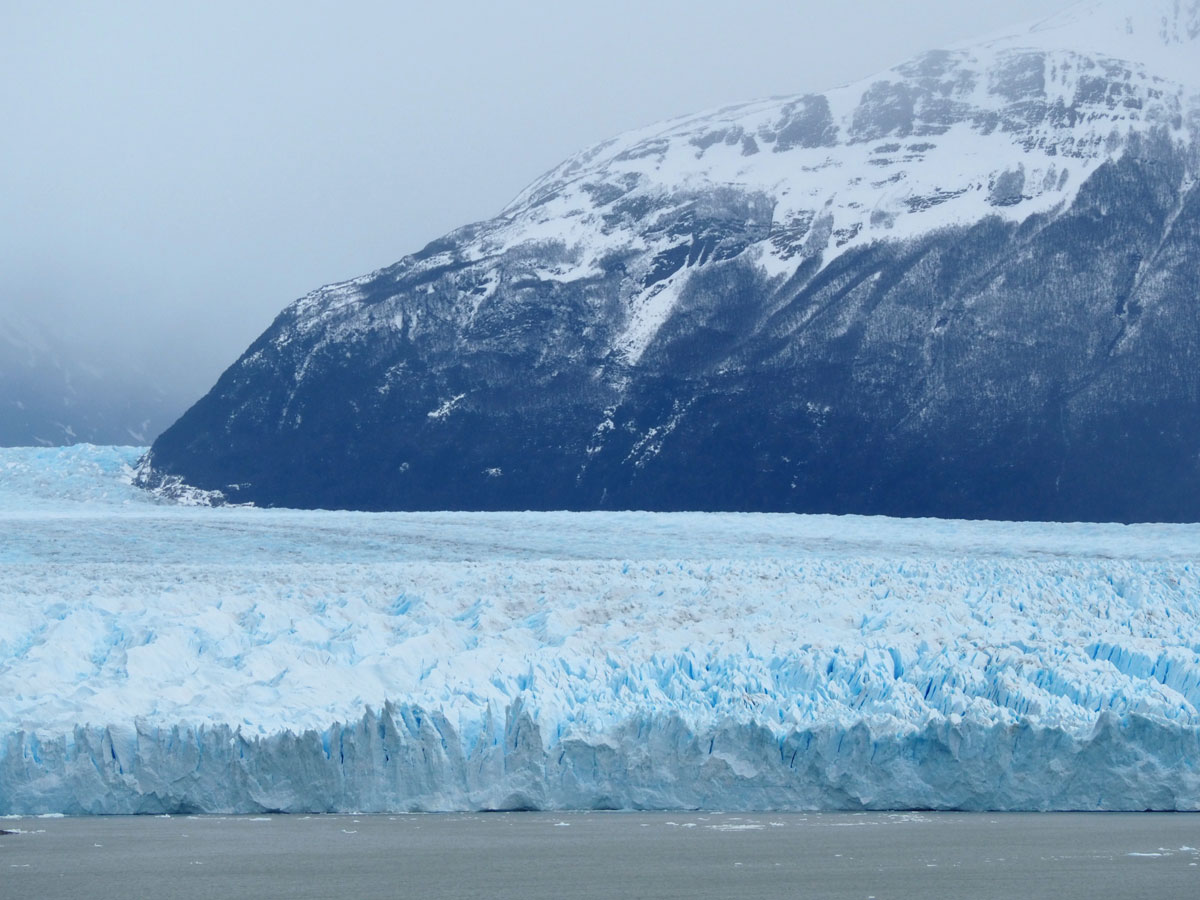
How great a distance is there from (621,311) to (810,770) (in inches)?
996

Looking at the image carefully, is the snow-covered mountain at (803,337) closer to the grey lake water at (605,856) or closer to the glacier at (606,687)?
the glacier at (606,687)

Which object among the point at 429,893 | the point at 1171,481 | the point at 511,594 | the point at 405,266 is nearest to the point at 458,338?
the point at 405,266

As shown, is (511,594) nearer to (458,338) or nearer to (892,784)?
(892,784)

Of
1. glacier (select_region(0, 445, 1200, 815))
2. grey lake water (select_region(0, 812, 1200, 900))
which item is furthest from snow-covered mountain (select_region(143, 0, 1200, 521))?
grey lake water (select_region(0, 812, 1200, 900))

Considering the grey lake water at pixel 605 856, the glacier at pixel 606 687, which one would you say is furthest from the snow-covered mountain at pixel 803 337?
the grey lake water at pixel 605 856

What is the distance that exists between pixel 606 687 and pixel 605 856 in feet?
11.4

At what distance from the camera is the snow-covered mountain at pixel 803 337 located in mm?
32562

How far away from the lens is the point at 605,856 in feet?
27.9

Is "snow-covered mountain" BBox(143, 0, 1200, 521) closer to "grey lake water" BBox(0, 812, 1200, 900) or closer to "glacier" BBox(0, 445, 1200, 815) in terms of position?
"glacier" BBox(0, 445, 1200, 815)

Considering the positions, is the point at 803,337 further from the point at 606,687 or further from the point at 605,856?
the point at 605,856

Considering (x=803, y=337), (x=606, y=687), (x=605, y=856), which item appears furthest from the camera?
(x=803, y=337)

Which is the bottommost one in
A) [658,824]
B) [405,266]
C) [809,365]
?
[658,824]

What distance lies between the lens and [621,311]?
3569 cm

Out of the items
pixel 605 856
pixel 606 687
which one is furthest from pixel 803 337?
pixel 605 856
